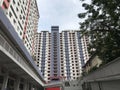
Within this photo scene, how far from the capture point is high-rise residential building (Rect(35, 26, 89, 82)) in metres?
65.4

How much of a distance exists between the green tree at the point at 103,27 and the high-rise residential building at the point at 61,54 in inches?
2161

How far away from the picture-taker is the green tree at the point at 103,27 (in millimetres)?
8277

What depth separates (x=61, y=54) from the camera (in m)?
71.5

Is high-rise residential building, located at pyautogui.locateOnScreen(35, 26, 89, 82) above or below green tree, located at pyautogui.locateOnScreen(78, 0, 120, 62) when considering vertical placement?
above

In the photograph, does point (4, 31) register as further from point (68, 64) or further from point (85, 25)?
point (68, 64)

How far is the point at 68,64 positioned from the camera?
67.7 m

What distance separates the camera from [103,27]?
973 cm

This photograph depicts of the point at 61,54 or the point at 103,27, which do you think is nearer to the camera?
the point at 103,27

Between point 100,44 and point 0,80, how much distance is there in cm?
843

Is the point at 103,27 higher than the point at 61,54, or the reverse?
the point at 61,54

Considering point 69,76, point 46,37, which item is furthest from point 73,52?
point 46,37

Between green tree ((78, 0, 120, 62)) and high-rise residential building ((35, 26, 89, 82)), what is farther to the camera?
high-rise residential building ((35, 26, 89, 82))

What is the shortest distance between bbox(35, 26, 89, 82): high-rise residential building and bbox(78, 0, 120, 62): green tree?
5490 centimetres

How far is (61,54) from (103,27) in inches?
2451
